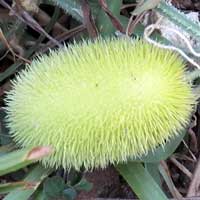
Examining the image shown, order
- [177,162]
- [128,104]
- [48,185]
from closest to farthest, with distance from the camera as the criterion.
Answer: [128,104] < [48,185] < [177,162]

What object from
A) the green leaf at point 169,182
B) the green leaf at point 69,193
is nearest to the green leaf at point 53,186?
the green leaf at point 69,193

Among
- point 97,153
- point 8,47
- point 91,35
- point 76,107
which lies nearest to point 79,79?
point 76,107

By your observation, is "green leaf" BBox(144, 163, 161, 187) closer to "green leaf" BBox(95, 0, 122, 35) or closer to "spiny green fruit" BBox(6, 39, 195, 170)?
"spiny green fruit" BBox(6, 39, 195, 170)

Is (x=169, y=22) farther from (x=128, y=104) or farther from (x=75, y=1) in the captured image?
(x=128, y=104)

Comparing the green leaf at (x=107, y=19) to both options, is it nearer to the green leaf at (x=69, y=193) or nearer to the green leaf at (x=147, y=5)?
the green leaf at (x=147, y=5)

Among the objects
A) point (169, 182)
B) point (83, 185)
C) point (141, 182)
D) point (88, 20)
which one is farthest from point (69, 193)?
point (88, 20)
